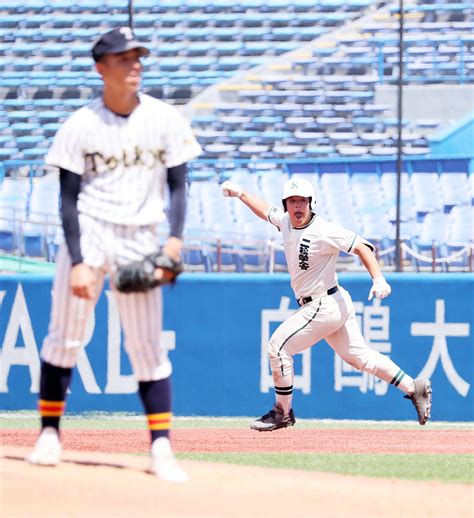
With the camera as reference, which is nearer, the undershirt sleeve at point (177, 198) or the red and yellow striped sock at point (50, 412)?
the undershirt sleeve at point (177, 198)

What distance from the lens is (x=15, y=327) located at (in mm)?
11156

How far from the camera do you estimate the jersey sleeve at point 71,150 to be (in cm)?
504

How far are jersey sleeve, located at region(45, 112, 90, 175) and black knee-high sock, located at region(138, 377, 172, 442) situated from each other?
3.01 feet

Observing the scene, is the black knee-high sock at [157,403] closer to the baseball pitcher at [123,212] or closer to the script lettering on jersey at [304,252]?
the baseball pitcher at [123,212]

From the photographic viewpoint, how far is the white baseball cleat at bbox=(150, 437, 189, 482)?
16.4 feet

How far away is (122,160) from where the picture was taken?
508 cm

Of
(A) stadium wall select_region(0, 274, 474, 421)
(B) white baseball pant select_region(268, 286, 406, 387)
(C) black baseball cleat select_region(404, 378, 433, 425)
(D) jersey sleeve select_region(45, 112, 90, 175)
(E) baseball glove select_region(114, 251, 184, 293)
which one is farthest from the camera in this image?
(A) stadium wall select_region(0, 274, 474, 421)

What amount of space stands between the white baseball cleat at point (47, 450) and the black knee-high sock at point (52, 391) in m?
0.04

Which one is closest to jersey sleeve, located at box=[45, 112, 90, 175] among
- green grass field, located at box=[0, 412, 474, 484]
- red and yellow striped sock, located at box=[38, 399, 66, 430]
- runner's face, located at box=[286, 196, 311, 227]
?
red and yellow striped sock, located at box=[38, 399, 66, 430]

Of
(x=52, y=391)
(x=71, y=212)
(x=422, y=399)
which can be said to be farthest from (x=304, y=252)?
(x=71, y=212)

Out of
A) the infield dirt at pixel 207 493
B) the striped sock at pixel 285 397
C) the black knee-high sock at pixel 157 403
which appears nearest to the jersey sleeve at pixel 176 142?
the black knee-high sock at pixel 157 403

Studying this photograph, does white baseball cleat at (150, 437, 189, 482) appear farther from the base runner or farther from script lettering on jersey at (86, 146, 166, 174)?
the base runner

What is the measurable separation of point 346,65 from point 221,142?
325 centimetres

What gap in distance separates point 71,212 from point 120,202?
0.20 meters
